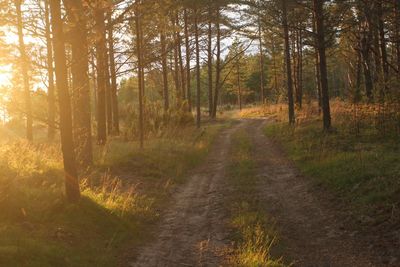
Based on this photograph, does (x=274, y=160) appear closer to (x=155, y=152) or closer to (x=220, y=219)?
(x=155, y=152)

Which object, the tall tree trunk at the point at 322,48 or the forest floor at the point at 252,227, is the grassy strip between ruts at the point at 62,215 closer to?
the forest floor at the point at 252,227

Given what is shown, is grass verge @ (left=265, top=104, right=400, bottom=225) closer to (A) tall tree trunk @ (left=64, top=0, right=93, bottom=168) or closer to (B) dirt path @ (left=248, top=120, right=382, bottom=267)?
(B) dirt path @ (left=248, top=120, right=382, bottom=267)

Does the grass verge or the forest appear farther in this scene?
the grass verge

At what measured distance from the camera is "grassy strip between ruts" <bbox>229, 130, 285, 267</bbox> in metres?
6.22

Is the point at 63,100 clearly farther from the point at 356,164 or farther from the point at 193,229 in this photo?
the point at 356,164

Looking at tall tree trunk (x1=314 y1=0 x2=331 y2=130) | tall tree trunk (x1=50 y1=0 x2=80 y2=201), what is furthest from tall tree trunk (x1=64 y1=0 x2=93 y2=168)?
tall tree trunk (x1=314 y1=0 x2=331 y2=130)

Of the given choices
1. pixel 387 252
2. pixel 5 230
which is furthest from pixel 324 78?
pixel 5 230

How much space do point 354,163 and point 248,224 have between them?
178 inches

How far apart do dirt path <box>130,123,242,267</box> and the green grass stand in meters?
2.80

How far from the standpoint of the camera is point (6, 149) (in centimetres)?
1107

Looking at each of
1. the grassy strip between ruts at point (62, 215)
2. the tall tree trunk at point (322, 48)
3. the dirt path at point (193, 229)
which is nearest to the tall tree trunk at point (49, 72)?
the grassy strip between ruts at point (62, 215)

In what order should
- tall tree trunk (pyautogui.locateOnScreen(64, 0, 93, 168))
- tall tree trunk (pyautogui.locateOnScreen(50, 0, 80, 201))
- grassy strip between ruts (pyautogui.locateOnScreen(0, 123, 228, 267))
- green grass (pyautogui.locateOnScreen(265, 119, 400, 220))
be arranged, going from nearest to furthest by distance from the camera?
grassy strip between ruts (pyautogui.locateOnScreen(0, 123, 228, 267)) → tall tree trunk (pyautogui.locateOnScreen(50, 0, 80, 201)) → green grass (pyautogui.locateOnScreen(265, 119, 400, 220)) → tall tree trunk (pyautogui.locateOnScreen(64, 0, 93, 168))

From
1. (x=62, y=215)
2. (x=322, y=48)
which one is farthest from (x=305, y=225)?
(x=322, y=48)

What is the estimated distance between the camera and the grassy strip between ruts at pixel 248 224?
6219 mm
